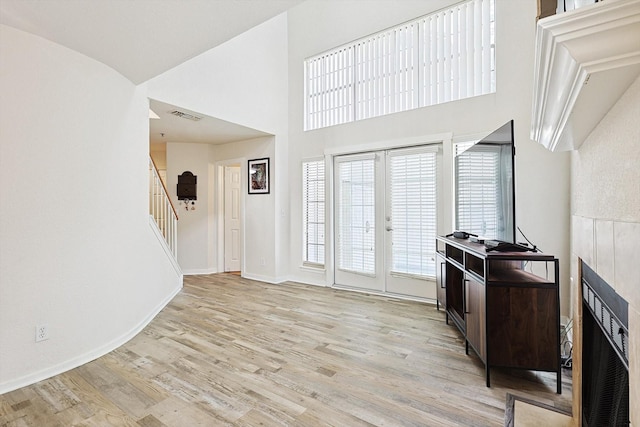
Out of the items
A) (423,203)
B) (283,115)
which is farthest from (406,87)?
(283,115)

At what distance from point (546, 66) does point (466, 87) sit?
10.9ft

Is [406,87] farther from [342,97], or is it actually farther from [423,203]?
[423,203]

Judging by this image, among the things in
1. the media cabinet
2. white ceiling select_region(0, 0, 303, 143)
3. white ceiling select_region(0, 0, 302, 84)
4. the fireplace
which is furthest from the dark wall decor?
the fireplace

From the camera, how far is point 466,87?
371 centimetres

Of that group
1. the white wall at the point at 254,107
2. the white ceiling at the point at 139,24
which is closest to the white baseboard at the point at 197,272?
the white wall at the point at 254,107

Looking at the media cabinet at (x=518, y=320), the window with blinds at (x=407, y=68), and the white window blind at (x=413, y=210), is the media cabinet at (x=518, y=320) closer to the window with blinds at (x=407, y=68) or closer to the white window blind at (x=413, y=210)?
the white window blind at (x=413, y=210)

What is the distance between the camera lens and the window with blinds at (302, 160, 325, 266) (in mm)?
5000

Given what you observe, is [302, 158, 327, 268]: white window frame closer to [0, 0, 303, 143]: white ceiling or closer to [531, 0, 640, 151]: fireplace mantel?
[0, 0, 303, 143]: white ceiling

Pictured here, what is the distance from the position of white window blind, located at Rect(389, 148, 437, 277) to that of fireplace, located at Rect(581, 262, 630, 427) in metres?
2.52

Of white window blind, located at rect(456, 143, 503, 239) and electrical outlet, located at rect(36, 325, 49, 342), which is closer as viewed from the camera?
electrical outlet, located at rect(36, 325, 49, 342)

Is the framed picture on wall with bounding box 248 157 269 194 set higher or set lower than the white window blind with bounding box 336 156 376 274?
higher

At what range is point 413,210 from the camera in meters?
4.09

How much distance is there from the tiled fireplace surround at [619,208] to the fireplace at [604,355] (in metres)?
0.12

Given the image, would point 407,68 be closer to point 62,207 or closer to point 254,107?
point 254,107
